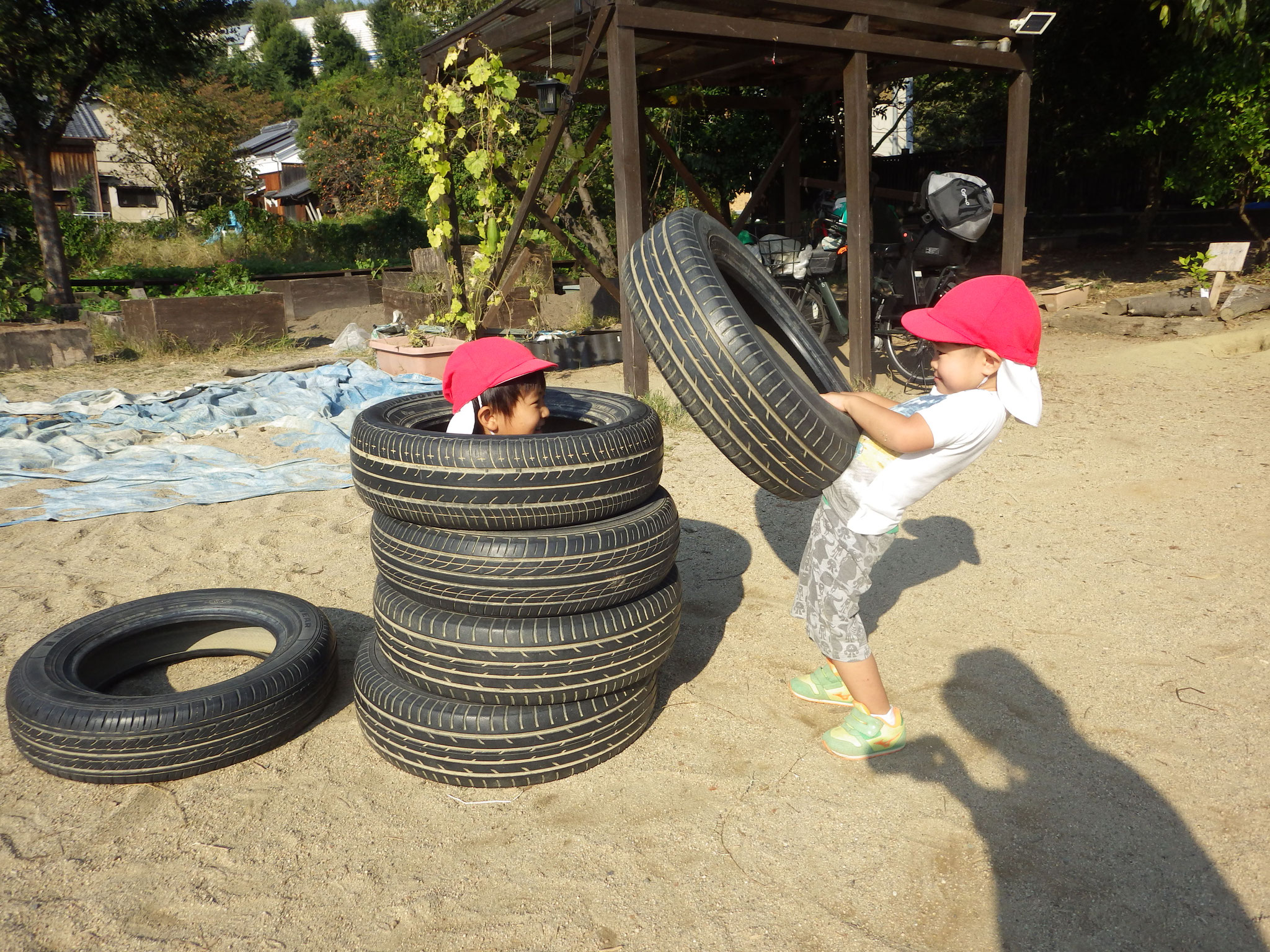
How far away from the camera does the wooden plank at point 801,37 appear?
21.9 feet

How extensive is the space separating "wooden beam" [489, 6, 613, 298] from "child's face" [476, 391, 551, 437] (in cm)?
482

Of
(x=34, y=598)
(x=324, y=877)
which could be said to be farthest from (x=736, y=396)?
(x=34, y=598)

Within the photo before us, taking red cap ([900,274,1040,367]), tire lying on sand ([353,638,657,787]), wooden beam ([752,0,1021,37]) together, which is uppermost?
wooden beam ([752,0,1021,37])

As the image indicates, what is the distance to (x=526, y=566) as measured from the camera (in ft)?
8.73

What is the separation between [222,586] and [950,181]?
7309 mm

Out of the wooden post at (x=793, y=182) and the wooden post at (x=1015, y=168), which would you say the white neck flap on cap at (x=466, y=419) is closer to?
the wooden post at (x=1015, y=168)

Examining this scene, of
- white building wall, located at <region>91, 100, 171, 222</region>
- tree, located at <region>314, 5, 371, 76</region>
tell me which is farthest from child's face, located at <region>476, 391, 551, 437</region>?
tree, located at <region>314, 5, 371, 76</region>

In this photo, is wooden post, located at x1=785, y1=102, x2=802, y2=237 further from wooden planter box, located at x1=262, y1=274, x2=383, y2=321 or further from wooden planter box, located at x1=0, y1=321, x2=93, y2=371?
wooden planter box, located at x1=0, y1=321, x2=93, y2=371

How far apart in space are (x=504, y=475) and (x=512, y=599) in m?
0.39

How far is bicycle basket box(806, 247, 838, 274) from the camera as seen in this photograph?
8.89 metres

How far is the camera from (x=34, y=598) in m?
4.18

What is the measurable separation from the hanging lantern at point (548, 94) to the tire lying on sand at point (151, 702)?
616 centimetres

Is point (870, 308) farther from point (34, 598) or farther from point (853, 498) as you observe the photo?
point (34, 598)

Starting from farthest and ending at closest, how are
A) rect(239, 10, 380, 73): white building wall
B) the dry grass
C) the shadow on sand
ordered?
rect(239, 10, 380, 73): white building wall → the dry grass → the shadow on sand
